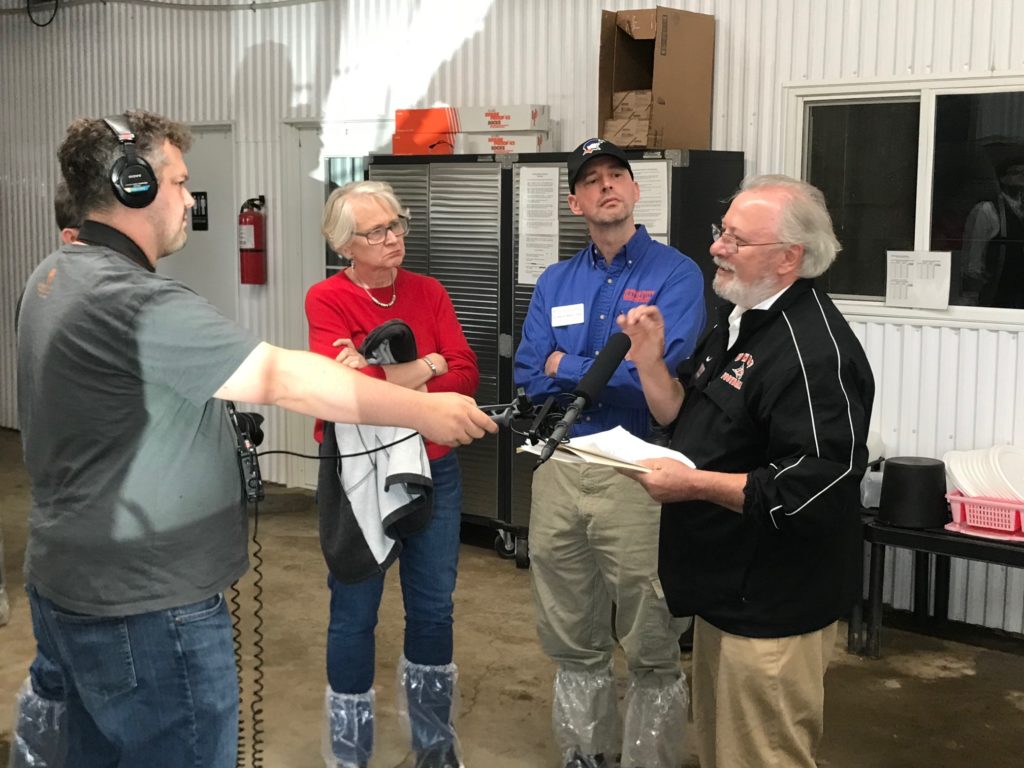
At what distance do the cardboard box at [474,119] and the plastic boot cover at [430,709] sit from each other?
291cm

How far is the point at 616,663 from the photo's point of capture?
14.0 ft

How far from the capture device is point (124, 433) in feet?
6.62

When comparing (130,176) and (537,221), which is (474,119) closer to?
(537,221)

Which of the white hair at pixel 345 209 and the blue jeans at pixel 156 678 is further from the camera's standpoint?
the white hair at pixel 345 209

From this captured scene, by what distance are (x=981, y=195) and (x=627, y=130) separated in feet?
4.47

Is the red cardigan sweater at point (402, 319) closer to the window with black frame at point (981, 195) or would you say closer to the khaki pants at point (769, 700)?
the khaki pants at point (769, 700)

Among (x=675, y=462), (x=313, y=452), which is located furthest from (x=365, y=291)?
(x=313, y=452)

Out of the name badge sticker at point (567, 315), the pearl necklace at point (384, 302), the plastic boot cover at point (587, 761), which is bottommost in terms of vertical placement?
the plastic boot cover at point (587, 761)

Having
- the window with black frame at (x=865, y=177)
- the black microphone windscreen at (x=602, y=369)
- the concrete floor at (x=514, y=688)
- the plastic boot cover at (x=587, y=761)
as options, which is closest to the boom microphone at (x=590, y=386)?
the black microphone windscreen at (x=602, y=369)

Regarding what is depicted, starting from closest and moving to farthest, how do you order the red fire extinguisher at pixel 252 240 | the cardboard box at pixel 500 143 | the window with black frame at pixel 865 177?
the window with black frame at pixel 865 177 < the cardboard box at pixel 500 143 < the red fire extinguisher at pixel 252 240

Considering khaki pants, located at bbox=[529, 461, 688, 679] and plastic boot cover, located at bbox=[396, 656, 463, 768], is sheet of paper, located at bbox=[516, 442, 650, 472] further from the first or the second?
plastic boot cover, located at bbox=[396, 656, 463, 768]

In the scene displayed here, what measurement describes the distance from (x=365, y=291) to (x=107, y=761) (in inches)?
53.6

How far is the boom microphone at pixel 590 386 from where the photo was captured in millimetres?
2158

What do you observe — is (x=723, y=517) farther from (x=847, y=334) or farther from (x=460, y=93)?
(x=460, y=93)
